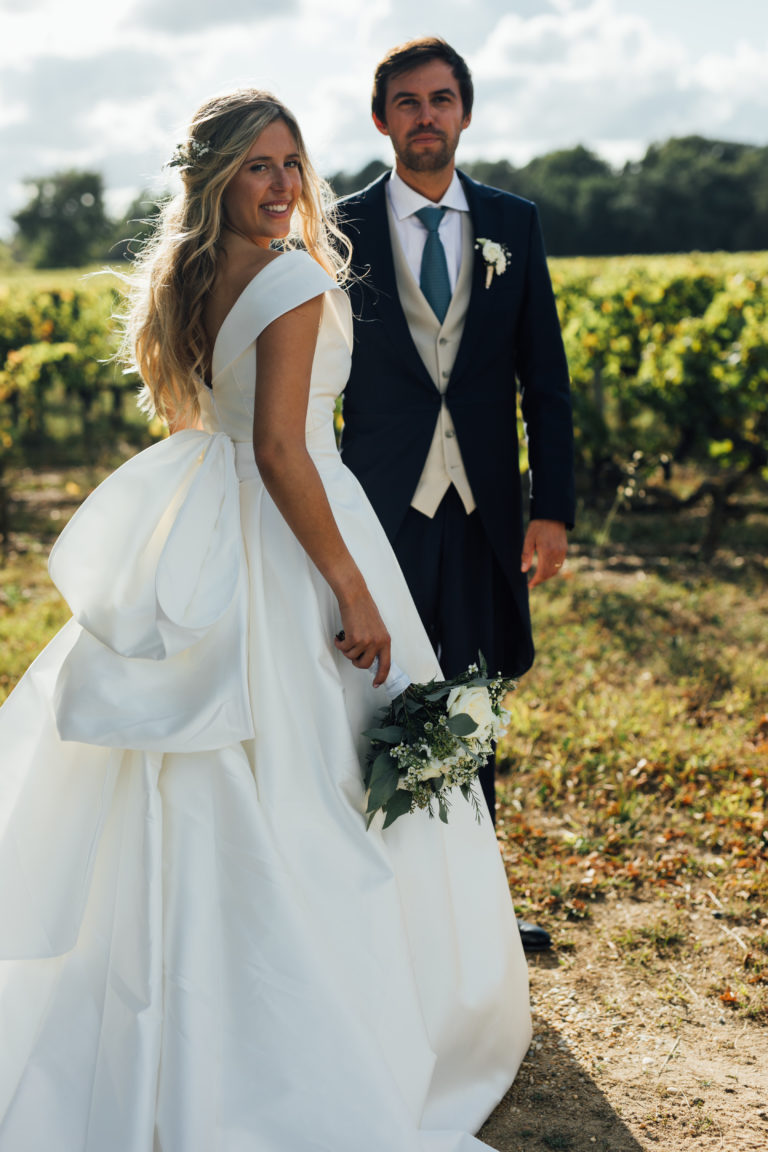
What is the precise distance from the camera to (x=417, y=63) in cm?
288

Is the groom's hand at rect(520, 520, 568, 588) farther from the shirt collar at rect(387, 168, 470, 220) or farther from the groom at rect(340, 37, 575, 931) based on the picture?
the shirt collar at rect(387, 168, 470, 220)

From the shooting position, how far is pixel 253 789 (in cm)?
214

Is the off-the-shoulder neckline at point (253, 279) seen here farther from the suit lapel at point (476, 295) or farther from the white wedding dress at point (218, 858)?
the suit lapel at point (476, 295)

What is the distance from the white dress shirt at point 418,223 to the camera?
A: 116 inches

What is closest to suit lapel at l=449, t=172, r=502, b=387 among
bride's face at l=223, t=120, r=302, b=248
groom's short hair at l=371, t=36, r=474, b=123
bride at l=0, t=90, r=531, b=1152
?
groom's short hair at l=371, t=36, r=474, b=123

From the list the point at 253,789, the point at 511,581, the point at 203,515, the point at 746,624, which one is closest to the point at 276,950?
the point at 253,789

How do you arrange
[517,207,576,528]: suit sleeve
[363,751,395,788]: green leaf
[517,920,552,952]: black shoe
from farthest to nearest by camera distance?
1. [517,920,552,952]: black shoe
2. [517,207,576,528]: suit sleeve
3. [363,751,395,788]: green leaf

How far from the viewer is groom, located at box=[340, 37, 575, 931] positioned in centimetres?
290

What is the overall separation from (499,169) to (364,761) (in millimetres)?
54909

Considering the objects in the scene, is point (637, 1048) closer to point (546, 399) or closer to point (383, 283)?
point (546, 399)

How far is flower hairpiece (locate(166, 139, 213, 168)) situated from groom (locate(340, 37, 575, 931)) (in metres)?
0.77

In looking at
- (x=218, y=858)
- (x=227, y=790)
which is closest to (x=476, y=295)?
(x=227, y=790)

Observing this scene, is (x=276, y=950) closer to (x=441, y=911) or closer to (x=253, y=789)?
(x=253, y=789)

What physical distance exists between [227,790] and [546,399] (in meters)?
1.50
